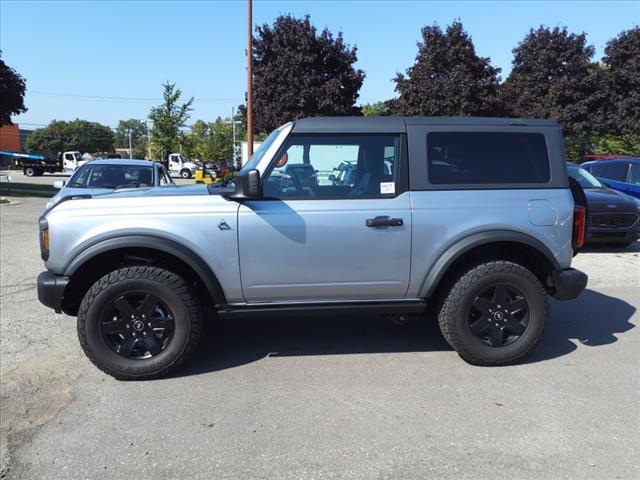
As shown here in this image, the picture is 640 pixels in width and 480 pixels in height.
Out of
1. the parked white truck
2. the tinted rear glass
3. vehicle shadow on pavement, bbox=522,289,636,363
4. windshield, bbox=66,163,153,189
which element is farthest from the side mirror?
the parked white truck

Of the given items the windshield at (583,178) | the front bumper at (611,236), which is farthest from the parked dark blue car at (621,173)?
the front bumper at (611,236)

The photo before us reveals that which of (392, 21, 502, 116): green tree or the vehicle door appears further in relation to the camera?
(392, 21, 502, 116): green tree

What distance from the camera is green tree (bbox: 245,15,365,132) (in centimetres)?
1836

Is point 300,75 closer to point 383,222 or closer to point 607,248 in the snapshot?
point 607,248

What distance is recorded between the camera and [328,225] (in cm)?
386

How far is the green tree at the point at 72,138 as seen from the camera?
309 ft

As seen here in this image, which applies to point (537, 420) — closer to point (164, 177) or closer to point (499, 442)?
point (499, 442)

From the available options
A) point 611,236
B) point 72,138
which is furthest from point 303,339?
point 72,138

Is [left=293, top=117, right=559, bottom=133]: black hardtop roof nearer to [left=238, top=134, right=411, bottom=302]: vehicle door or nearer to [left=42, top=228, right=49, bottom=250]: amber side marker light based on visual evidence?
[left=238, top=134, right=411, bottom=302]: vehicle door

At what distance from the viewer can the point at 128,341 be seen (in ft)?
12.8

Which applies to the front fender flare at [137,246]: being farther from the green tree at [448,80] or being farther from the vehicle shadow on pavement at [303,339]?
the green tree at [448,80]

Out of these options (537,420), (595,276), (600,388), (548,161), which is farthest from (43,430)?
(595,276)

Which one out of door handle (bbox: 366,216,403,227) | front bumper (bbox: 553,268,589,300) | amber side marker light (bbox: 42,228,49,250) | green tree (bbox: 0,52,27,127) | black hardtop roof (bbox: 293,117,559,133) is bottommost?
front bumper (bbox: 553,268,589,300)

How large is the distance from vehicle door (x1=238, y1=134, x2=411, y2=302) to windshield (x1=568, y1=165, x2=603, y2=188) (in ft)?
23.7
